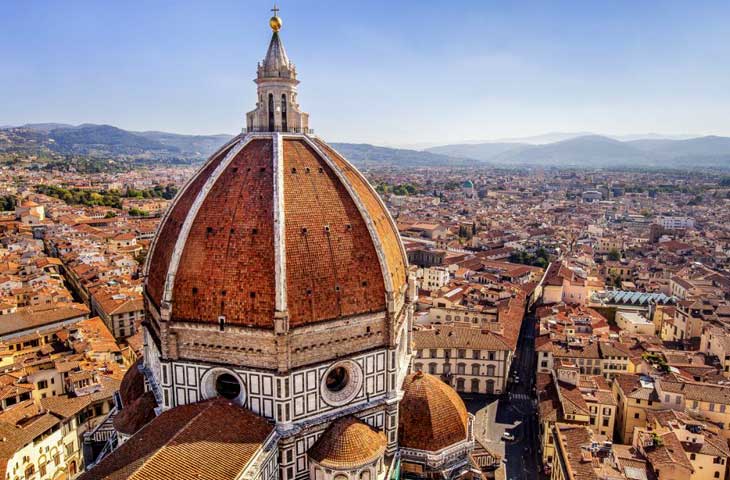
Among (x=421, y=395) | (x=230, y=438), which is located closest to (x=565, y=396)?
(x=421, y=395)

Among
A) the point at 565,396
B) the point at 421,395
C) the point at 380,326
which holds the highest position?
the point at 380,326

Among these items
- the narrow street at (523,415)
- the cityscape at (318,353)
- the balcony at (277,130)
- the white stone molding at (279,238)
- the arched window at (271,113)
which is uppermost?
the arched window at (271,113)

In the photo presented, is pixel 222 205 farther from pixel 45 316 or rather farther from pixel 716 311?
pixel 716 311

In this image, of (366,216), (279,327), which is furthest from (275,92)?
(279,327)

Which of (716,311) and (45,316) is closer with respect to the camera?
(45,316)

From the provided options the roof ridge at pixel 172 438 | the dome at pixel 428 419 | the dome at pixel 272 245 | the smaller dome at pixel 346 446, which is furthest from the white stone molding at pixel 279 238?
the dome at pixel 428 419

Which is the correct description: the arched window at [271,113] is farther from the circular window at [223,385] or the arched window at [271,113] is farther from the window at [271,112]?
the circular window at [223,385]

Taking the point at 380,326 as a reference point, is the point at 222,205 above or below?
above
